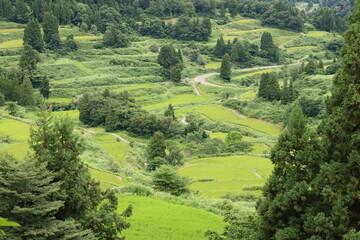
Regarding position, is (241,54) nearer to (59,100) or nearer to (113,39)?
(113,39)

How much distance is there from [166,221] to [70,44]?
83131 millimetres

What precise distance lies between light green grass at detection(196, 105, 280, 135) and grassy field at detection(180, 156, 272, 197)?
1634 cm

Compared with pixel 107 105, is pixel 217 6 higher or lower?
higher

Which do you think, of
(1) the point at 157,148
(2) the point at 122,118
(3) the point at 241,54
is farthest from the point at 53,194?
(3) the point at 241,54

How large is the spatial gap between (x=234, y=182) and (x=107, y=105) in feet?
114

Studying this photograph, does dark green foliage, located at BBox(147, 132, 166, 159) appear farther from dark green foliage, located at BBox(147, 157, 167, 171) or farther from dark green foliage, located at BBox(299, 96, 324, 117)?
dark green foliage, located at BBox(299, 96, 324, 117)

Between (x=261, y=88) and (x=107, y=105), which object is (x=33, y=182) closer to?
(x=107, y=105)

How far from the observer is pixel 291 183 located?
12.1 metres

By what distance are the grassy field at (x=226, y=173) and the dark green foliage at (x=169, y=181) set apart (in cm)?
506

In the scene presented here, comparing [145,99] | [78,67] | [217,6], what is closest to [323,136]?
[145,99]

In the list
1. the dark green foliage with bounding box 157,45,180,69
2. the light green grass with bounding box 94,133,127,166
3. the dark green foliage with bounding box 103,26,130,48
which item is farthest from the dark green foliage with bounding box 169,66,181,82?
the light green grass with bounding box 94,133,127,166

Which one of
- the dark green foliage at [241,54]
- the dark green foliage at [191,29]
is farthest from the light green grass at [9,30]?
the dark green foliage at [241,54]

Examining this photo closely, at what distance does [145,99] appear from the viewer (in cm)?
8319

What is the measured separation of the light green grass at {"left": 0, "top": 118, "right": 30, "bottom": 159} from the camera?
3541cm
